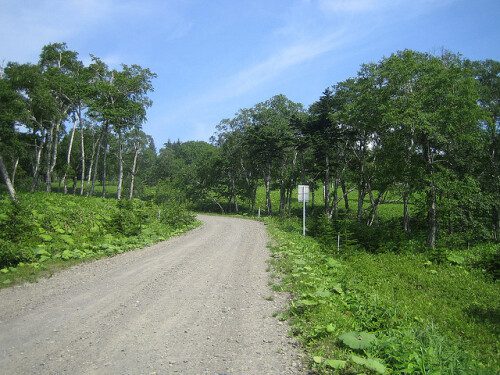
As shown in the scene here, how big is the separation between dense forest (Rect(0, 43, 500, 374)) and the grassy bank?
0.24 feet

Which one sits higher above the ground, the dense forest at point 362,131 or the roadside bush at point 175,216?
the dense forest at point 362,131

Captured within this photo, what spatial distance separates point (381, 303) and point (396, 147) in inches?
653

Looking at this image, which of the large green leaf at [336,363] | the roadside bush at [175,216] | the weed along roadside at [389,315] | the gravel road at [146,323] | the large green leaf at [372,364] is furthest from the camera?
the roadside bush at [175,216]

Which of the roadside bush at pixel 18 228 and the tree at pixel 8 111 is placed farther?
the tree at pixel 8 111

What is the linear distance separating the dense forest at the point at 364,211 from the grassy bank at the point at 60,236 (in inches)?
2.9

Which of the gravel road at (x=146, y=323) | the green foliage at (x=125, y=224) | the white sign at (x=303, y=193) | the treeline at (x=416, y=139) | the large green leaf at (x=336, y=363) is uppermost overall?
the treeline at (x=416, y=139)

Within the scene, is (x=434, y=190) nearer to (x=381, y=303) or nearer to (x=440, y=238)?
(x=440, y=238)

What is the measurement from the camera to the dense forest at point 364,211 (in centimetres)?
723

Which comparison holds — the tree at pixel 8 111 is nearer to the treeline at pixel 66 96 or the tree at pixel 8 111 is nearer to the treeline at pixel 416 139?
the treeline at pixel 66 96

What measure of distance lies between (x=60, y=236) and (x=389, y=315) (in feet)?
45.2

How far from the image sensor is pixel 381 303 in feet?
27.7

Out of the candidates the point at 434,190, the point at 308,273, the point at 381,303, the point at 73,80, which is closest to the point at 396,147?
the point at 434,190

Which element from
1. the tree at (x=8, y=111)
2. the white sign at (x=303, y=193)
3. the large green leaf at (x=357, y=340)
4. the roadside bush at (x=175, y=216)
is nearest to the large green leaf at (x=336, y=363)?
the large green leaf at (x=357, y=340)

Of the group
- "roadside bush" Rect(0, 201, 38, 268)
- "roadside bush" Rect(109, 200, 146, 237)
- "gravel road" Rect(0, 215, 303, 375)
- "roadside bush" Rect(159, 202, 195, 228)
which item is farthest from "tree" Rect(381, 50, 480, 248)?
"roadside bush" Rect(0, 201, 38, 268)
